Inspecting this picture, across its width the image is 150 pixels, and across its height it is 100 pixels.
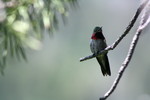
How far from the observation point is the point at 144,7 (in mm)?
1679

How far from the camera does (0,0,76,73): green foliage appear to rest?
2521 mm

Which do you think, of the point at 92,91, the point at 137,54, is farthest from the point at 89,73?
the point at 137,54

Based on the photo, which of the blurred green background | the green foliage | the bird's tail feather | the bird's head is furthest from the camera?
the blurred green background

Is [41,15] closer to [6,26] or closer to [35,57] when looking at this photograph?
[6,26]

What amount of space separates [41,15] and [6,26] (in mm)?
148

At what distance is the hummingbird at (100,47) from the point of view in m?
2.96

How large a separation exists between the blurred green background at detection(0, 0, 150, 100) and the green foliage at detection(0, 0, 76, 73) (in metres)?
16.6

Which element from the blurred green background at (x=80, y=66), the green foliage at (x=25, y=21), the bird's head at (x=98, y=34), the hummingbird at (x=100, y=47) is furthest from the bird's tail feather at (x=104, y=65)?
the blurred green background at (x=80, y=66)

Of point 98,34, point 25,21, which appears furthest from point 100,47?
point 25,21

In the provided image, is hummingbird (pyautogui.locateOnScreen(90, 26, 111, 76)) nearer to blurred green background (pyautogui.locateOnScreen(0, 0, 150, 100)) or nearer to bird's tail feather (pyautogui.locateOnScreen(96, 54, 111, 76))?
bird's tail feather (pyautogui.locateOnScreen(96, 54, 111, 76))

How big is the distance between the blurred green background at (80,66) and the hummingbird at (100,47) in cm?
1570

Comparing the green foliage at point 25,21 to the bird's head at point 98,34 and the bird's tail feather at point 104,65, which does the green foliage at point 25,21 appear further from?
the bird's head at point 98,34

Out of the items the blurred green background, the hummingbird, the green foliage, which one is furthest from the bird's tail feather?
the blurred green background

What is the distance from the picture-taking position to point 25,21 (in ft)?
8.73
